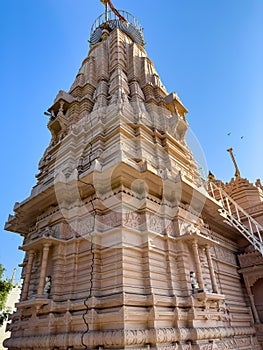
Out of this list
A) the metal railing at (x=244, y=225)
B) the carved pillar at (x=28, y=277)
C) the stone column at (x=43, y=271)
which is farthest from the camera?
the metal railing at (x=244, y=225)

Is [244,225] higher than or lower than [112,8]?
lower

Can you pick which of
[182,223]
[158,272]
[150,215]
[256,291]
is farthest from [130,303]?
[256,291]

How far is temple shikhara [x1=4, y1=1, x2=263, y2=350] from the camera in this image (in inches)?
251

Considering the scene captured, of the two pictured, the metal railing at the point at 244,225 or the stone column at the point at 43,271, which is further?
the metal railing at the point at 244,225

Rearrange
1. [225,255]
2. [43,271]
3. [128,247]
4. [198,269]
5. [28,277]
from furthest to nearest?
[225,255], [28,277], [198,269], [43,271], [128,247]

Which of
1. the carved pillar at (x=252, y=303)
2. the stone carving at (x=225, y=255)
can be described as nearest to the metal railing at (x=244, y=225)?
the stone carving at (x=225, y=255)

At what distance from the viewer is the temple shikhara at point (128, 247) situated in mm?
6379

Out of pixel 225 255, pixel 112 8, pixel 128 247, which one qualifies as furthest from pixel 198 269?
pixel 112 8

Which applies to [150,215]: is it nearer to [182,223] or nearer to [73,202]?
[182,223]

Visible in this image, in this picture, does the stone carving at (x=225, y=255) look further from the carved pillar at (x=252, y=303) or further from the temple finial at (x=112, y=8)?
the temple finial at (x=112, y=8)

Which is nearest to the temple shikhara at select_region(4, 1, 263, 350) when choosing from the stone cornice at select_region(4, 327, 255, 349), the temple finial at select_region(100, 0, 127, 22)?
the stone cornice at select_region(4, 327, 255, 349)

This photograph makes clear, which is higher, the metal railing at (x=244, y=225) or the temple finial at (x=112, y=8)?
the temple finial at (x=112, y=8)

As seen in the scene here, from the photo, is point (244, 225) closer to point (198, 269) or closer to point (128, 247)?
point (198, 269)

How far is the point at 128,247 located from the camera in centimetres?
687
